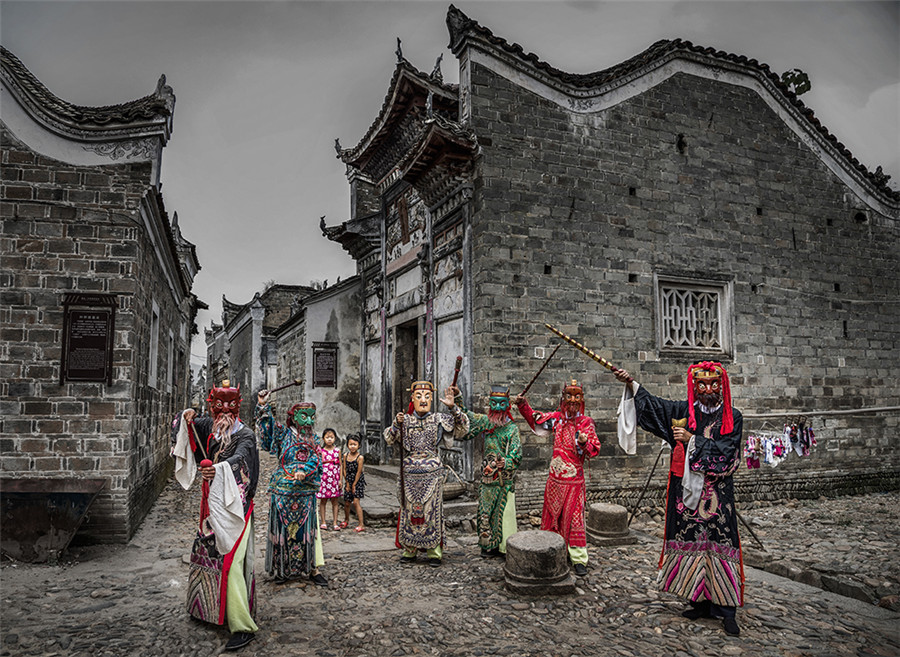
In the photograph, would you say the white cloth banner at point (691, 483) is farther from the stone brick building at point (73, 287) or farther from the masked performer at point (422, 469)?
the stone brick building at point (73, 287)

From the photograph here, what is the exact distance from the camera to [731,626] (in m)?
4.59

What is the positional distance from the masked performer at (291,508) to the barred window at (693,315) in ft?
20.6

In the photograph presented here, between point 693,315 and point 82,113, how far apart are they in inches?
366

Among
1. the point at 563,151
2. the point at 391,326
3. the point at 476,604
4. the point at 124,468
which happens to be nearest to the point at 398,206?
the point at 391,326

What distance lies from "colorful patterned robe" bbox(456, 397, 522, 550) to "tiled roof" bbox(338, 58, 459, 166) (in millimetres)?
5801

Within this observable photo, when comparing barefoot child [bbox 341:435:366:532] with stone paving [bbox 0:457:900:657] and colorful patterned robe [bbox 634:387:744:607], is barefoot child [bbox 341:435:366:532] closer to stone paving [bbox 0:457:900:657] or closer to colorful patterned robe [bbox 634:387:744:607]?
stone paving [bbox 0:457:900:657]

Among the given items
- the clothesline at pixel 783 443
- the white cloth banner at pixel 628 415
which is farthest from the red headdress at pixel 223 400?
the clothesline at pixel 783 443

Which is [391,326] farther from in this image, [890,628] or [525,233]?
[890,628]

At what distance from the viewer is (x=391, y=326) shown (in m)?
12.2

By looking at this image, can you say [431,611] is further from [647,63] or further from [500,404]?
[647,63]

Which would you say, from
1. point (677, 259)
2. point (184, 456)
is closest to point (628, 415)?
point (184, 456)

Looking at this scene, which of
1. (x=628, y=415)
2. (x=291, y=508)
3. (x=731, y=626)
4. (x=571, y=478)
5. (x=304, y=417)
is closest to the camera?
(x=731, y=626)

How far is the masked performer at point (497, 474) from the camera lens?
668 centimetres

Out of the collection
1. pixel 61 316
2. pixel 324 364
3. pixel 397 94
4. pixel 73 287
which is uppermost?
pixel 397 94
